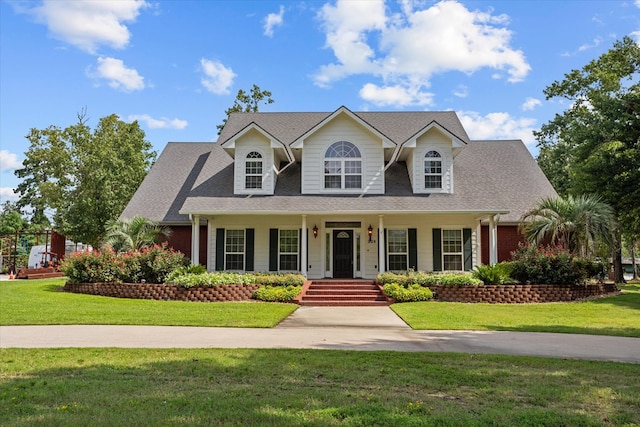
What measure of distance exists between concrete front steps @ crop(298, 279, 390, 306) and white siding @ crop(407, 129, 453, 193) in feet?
16.3

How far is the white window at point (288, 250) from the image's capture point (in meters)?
20.9

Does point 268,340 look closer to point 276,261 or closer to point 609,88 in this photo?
point 276,261

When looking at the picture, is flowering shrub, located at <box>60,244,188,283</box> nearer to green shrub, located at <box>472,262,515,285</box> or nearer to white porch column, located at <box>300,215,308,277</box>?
white porch column, located at <box>300,215,308,277</box>

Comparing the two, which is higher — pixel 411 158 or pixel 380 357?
pixel 411 158

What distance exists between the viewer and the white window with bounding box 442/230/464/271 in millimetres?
20594

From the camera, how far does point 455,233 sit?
2080cm

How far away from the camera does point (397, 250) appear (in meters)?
20.9

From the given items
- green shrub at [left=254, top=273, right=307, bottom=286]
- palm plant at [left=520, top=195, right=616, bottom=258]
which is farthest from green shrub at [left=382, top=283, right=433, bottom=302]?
palm plant at [left=520, top=195, right=616, bottom=258]

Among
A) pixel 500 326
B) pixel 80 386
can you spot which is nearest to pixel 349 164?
pixel 500 326

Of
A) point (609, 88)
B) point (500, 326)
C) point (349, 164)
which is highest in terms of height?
point (609, 88)

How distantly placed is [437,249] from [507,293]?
13.9 ft

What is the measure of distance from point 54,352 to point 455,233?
16.4m

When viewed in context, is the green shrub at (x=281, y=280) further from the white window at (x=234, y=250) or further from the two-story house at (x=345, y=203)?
the white window at (x=234, y=250)

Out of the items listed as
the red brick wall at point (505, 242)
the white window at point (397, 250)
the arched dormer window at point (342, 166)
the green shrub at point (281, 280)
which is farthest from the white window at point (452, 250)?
the green shrub at point (281, 280)
